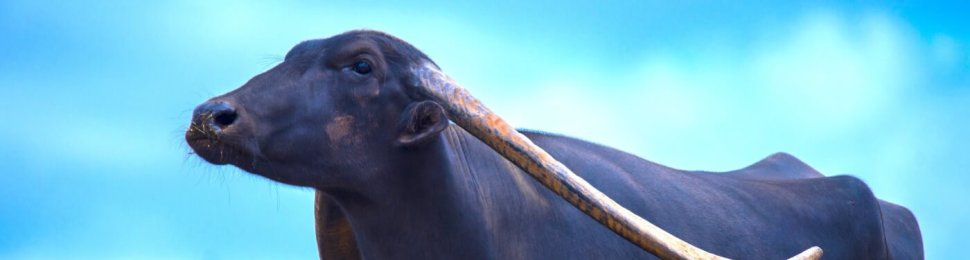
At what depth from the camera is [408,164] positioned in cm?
558

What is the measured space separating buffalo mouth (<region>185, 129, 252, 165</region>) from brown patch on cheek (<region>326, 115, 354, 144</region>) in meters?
0.40

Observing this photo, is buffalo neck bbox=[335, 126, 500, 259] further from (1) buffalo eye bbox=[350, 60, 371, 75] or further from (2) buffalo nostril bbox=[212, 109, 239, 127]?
(2) buffalo nostril bbox=[212, 109, 239, 127]

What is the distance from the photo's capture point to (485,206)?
19.1ft

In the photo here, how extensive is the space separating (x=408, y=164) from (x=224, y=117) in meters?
0.94

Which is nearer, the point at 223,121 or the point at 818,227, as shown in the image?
the point at 223,121

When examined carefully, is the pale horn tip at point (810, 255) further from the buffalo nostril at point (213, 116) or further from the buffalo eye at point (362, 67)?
the buffalo nostril at point (213, 116)

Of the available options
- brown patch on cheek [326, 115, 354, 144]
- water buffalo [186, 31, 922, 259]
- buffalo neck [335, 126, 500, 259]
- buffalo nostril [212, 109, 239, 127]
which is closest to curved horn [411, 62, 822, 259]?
water buffalo [186, 31, 922, 259]

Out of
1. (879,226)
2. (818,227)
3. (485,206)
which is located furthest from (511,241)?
(879,226)

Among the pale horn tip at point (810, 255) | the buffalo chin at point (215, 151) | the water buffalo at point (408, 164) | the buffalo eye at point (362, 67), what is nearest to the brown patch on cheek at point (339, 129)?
the water buffalo at point (408, 164)

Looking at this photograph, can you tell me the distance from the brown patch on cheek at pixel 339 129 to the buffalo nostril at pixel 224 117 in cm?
46

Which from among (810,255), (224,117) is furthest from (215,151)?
(810,255)

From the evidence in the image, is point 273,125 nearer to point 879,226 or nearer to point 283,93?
point 283,93

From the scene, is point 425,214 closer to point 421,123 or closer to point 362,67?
point 421,123

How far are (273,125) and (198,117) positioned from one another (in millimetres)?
348
